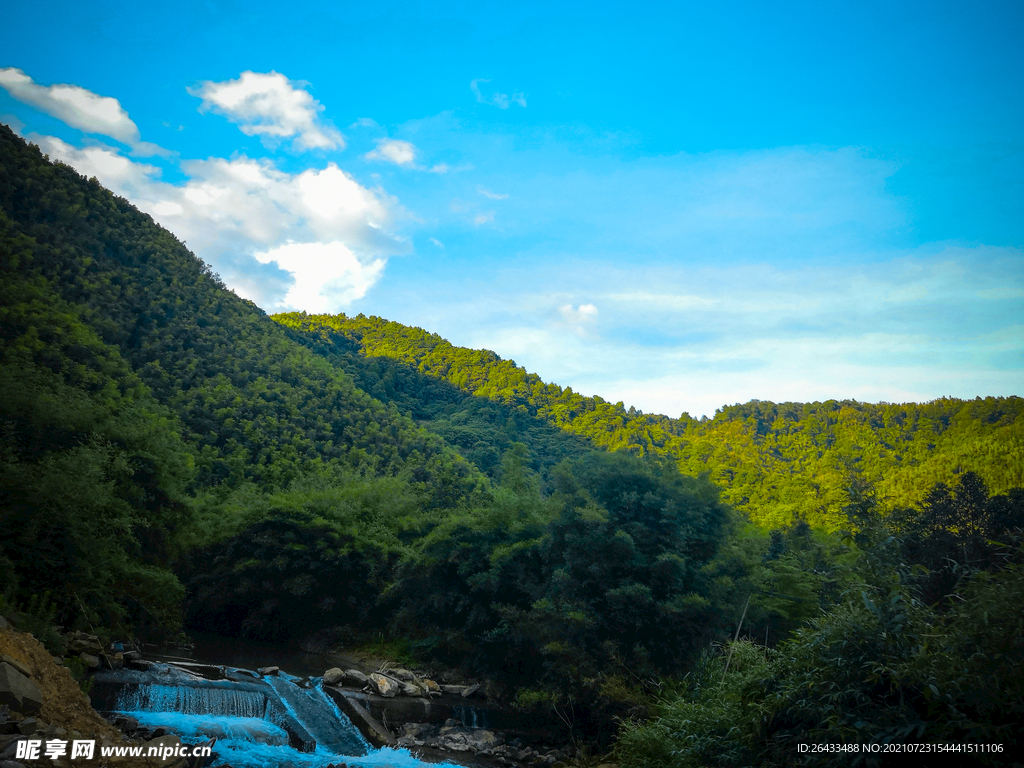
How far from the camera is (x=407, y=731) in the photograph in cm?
1423

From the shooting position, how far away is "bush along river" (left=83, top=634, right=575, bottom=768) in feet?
36.7

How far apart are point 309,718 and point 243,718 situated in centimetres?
163

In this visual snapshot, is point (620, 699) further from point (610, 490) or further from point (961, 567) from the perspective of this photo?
point (961, 567)

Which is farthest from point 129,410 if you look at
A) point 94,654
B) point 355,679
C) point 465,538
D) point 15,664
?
point 15,664

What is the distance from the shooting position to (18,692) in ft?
23.9

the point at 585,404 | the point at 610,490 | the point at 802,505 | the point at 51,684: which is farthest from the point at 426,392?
the point at 51,684

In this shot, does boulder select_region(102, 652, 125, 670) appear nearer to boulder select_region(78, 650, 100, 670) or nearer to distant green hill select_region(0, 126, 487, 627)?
boulder select_region(78, 650, 100, 670)

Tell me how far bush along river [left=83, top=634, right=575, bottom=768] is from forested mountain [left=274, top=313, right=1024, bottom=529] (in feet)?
44.1

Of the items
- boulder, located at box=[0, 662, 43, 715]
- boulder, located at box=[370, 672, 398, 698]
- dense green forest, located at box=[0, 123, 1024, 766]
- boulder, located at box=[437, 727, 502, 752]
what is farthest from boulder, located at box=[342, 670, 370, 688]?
boulder, located at box=[0, 662, 43, 715]

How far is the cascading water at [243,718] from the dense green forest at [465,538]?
3145mm

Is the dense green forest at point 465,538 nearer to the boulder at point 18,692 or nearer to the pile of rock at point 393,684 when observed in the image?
the pile of rock at point 393,684

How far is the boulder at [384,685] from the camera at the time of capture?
16295mm

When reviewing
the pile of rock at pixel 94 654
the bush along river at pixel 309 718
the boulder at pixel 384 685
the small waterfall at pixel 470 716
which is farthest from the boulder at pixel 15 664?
the small waterfall at pixel 470 716

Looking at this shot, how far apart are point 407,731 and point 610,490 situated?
8771mm
